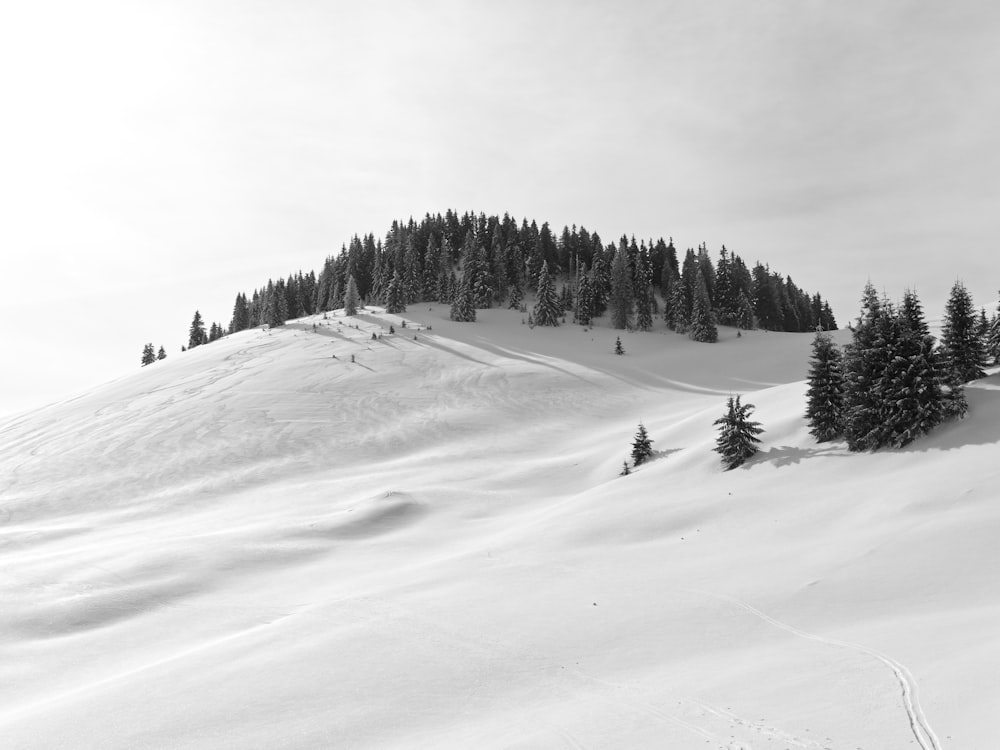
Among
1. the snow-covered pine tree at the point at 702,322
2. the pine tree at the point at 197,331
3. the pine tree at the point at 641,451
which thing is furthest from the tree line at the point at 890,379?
the pine tree at the point at 197,331

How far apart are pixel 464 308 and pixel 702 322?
34960 millimetres

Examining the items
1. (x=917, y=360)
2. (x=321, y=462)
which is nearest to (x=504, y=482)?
(x=321, y=462)

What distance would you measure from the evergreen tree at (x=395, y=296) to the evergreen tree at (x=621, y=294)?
33219mm

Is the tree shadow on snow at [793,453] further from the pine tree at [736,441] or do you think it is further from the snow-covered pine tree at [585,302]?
the snow-covered pine tree at [585,302]

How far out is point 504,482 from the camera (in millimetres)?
35156

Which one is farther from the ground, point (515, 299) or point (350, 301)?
point (350, 301)

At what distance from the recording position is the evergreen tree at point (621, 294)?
91.4m

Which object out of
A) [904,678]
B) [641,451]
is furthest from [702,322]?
[904,678]

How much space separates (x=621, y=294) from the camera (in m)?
91.3

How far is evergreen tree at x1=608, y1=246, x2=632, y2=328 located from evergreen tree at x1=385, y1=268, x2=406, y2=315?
33.2 metres

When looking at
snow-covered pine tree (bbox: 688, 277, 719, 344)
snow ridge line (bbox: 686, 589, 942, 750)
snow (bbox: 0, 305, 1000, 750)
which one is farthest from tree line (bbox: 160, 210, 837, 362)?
snow ridge line (bbox: 686, 589, 942, 750)

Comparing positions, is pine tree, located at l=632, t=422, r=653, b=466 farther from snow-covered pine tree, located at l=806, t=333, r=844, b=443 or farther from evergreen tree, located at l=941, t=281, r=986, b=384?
evergreen tree, located at l=941, t=281, r=986, b=384

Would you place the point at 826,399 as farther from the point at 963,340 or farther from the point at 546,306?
the point at 546,306

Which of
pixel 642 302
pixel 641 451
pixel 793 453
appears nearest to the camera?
pixel 793 453
